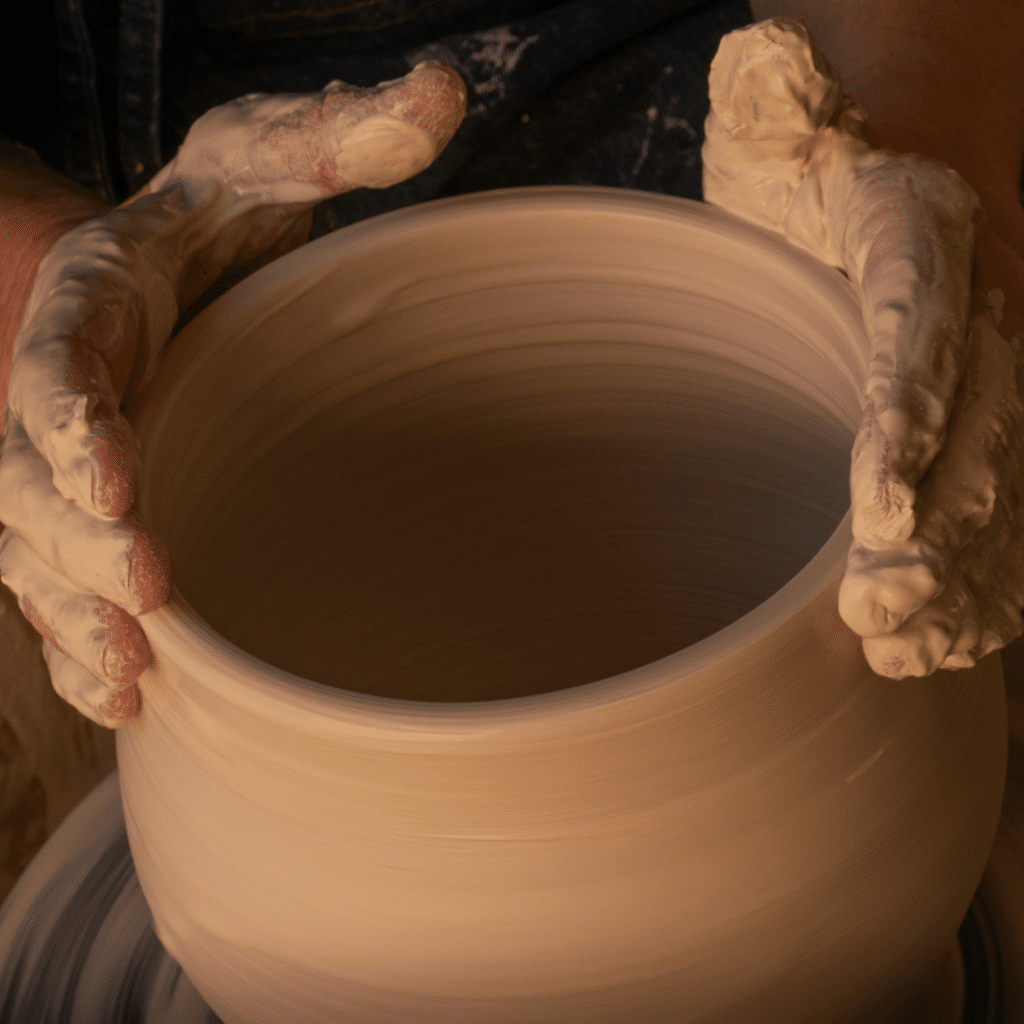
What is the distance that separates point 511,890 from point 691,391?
486mm

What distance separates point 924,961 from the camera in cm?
64

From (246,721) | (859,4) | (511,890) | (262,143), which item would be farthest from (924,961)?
(859,4)

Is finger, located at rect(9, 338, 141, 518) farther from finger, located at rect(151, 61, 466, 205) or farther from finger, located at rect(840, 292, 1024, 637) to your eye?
finger, located at rect(840, 292, 1024, 637)

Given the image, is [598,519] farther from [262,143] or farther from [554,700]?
[554,700]

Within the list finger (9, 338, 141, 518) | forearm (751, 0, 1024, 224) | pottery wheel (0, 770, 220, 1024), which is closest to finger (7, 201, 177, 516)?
finger (9, 338, 141, 518)

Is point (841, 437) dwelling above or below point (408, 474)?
above

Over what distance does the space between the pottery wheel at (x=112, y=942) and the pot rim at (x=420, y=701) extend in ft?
1.00

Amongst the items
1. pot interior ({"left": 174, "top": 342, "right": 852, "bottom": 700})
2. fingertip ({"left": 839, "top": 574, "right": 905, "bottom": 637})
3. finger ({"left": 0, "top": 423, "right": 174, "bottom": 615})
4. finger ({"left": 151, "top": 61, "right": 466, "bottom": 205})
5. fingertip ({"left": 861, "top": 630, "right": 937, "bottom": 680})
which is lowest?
pot interior ({"left": 174, "top": 342, "right": 852, "bottom": 700})

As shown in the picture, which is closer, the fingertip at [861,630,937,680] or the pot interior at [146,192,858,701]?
the fingertip at [861,630,937,680]

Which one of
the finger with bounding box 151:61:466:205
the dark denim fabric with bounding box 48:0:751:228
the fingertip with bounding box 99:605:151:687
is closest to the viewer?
the fingertip with bounding box 99:605:151:687

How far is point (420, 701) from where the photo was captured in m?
0.66

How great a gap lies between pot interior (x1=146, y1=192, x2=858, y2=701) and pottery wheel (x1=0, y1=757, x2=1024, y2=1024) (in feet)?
0.70

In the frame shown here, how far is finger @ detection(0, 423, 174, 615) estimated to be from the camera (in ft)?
1.95

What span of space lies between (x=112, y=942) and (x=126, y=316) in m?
0.46
